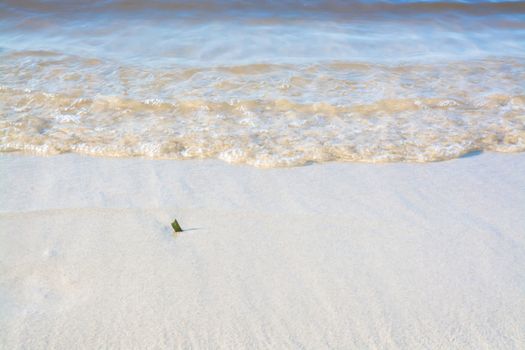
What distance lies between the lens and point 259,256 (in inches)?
90.3

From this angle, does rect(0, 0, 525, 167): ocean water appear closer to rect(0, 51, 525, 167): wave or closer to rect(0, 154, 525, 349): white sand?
rect(0, 51, 525, 167): wave

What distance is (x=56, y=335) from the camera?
6.01ft

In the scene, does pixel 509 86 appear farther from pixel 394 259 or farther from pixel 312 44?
pixel 394 259

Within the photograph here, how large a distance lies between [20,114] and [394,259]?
8.96 ft

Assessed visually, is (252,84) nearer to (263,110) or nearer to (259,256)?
(263,110)

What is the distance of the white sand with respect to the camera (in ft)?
6.18

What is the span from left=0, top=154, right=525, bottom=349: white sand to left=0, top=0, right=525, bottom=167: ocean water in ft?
1.05

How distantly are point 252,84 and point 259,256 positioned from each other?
2474 mm

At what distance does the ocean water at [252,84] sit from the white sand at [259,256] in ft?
1.05

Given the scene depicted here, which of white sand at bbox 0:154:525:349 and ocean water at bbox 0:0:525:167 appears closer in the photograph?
white sand at bbox 0:154:525:349

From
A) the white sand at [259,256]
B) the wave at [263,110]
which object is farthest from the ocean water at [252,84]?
the white sand at [259,256]

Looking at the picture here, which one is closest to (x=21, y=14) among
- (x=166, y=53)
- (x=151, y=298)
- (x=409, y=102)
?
(x=166, y=53)

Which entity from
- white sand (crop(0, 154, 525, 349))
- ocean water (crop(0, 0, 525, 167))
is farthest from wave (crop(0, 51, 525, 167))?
white sand (crop(0, 154, 525, 349))

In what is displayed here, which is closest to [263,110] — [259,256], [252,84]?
[252,84]
